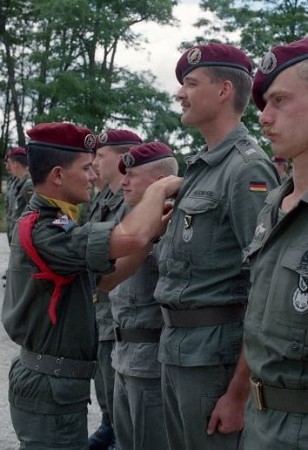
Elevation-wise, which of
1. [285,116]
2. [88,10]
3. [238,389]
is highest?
[88,10]

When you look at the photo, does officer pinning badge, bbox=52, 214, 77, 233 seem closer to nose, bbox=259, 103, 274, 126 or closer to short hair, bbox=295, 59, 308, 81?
nose, bbox=259, 103, 274, 126

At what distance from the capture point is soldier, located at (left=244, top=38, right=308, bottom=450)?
205 centimetres

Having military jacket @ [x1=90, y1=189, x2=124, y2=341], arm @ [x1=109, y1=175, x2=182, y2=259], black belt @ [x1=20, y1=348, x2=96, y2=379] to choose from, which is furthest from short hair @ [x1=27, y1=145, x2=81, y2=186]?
military jacket @ [x1=90, y1=189, x2=124, y2=341]

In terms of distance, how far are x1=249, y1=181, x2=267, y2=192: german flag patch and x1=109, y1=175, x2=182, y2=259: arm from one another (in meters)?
0.40

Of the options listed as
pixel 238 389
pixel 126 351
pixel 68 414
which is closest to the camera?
pixel 238 389

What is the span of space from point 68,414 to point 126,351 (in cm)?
76

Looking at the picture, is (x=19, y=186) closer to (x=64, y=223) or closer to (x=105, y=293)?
(x=105, y=293)

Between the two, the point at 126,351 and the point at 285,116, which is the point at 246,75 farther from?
the point at 126,351

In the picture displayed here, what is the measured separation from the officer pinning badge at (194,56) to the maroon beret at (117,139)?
197 cm

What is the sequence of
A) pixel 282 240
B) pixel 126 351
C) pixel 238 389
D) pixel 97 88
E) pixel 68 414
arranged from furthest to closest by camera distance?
pixel 97 88
pixel 126 351
pixel 68 414
pixel 238 389
pixel 282 240

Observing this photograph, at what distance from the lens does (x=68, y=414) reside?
9.50 feet

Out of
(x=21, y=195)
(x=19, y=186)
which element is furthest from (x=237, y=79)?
(x=19, y=186)

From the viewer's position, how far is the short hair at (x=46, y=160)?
2967mm

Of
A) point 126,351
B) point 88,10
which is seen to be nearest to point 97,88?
point 88,10
